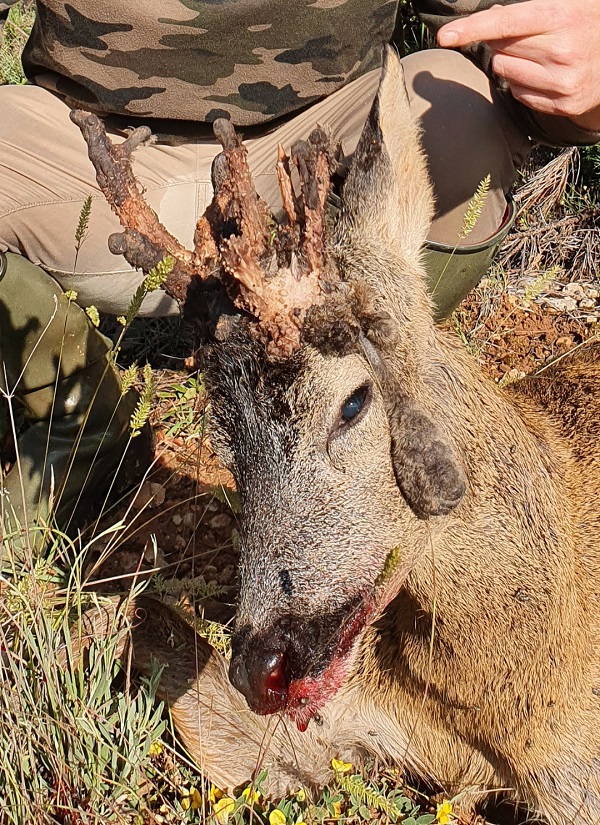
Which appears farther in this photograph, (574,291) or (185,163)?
(574,291)

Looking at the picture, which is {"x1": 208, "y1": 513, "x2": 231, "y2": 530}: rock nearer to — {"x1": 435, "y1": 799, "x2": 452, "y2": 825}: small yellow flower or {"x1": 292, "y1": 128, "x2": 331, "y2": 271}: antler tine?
{"x1": 435, "y1": 799, "x2": 452, "y2": 825}: small yellow flower

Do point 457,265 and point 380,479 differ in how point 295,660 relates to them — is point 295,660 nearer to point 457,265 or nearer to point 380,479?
point 380,479

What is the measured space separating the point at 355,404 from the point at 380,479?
0.22m

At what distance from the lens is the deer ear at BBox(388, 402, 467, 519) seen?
230cm

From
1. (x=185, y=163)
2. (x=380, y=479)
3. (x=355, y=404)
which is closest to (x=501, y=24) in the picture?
(x=355, y=404)

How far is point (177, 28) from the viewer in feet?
11.9

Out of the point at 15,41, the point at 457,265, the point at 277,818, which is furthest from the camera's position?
the point at 15,41

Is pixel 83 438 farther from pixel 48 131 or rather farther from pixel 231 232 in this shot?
pixel 231 232

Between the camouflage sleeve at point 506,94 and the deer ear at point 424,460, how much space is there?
1722mm

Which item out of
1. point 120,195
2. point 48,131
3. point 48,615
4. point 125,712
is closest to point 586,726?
point 125,712

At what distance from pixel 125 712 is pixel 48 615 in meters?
0.42

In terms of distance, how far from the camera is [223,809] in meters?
2.91

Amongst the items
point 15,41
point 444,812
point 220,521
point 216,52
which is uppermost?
point 216,52

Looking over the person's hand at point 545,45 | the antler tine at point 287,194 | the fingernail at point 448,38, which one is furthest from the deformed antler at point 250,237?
the person's hand at point 545,45
